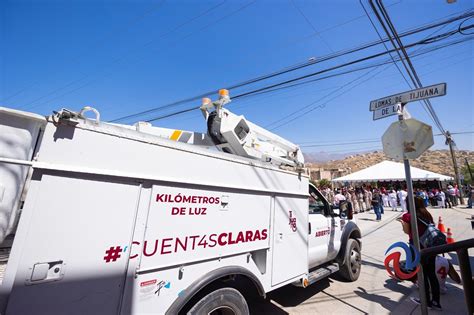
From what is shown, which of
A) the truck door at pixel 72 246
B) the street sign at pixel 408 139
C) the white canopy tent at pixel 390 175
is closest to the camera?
the truck door at pixel 72 246

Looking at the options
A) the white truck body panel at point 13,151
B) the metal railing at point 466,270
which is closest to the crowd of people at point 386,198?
the metal railing at point 466,270

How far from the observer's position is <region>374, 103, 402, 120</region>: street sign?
3.90 metres

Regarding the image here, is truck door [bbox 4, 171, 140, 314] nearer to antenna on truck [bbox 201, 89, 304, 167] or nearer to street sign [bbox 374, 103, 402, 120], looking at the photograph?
antenna on truck [bbox 201, 89, 304, 167]

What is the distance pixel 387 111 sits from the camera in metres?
4.13

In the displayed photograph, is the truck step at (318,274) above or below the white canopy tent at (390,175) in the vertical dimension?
below

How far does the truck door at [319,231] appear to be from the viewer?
13.2ft

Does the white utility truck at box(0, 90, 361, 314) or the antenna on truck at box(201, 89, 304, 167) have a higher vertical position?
the antenna on truck at box(201, 89, 304, 167)

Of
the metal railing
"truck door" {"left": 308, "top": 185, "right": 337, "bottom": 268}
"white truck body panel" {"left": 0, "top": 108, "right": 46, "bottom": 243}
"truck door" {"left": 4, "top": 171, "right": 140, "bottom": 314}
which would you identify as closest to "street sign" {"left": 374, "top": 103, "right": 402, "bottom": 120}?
"truck door" {"left": 308, "top": 185, "right": 337, "bottom": 268}

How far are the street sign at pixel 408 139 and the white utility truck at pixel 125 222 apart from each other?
7.38 feet

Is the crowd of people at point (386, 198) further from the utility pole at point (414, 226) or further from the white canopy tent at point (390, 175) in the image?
the utility pole at point (414, 226)

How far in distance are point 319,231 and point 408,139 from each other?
207 cm

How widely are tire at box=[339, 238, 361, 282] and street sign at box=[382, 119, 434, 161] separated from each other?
2.23 metres

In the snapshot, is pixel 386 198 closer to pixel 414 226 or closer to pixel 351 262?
pixel 351 262

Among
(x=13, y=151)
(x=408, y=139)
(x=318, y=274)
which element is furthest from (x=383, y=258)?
(x=13, y=151)
